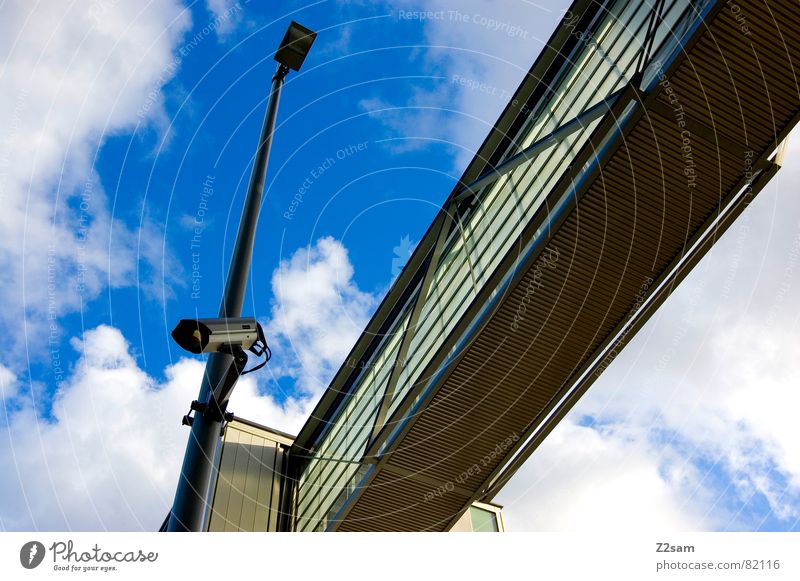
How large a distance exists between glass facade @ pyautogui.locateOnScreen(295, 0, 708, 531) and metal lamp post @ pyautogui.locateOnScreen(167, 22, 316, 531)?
5980 millimetres

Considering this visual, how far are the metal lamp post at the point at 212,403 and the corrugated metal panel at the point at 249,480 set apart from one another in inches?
466

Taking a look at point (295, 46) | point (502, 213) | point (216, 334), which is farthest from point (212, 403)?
point (502, 213)

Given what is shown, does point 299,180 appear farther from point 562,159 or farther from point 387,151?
point 562,159

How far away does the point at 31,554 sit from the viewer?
13.2 ft

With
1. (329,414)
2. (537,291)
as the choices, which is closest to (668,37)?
(537,291)

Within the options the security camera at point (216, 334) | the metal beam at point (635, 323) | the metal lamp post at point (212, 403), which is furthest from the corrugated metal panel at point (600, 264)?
the security camera at point (216, 334)

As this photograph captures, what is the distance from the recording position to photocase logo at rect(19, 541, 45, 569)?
397 cm

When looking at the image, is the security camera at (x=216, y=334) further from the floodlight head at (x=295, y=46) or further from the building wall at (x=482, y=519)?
the building wall at (x=482, y=519)

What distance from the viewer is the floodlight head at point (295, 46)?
869 cm

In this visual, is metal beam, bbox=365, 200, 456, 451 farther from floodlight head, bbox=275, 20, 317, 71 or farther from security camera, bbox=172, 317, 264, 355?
security camera, bbox=172, 317, 264, 355

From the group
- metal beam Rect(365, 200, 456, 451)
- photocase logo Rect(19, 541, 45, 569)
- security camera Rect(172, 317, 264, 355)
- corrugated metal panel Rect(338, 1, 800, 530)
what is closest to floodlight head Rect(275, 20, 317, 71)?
security camera Rect(172, 317, 264, 355)

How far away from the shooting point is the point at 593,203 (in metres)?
11.0

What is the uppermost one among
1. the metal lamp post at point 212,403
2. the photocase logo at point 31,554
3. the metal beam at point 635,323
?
the metal beam at point 635,323

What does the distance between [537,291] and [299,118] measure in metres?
5.10
